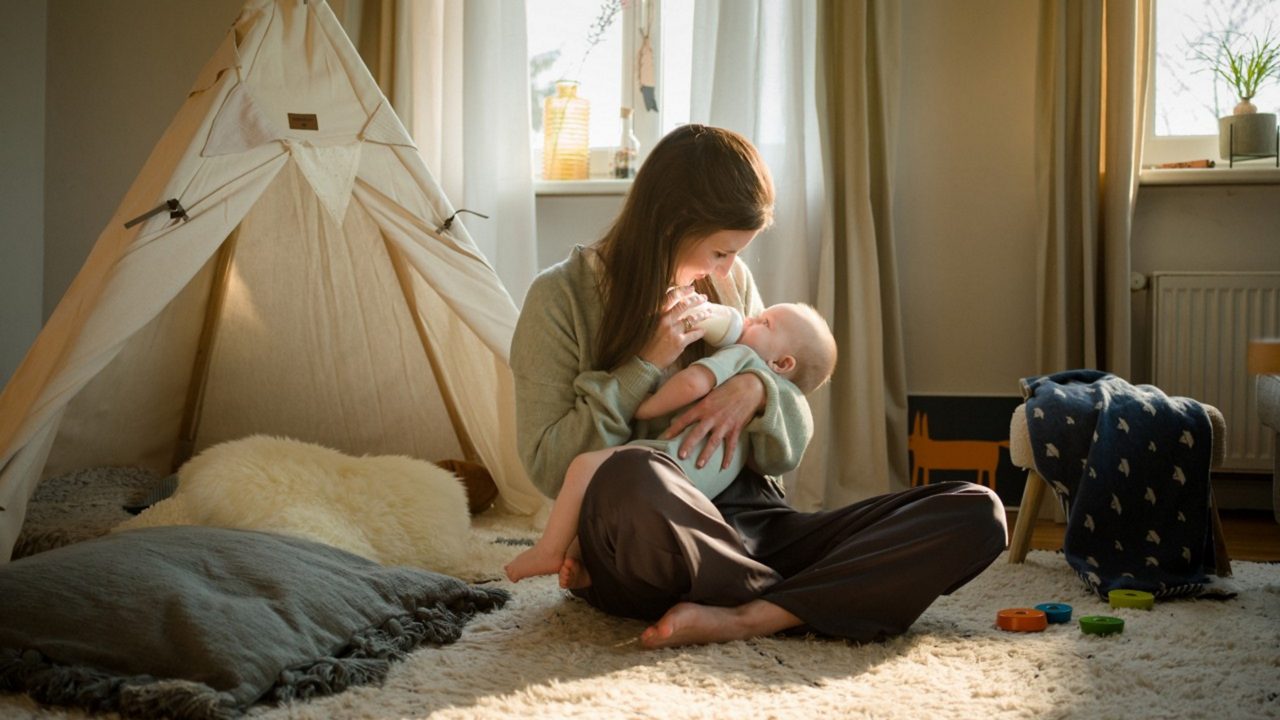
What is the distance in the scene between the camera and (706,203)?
5.75ft

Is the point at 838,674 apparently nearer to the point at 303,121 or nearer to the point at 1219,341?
the point at 303,121

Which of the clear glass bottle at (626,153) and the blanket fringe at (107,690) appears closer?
the blanket fringe at (107,690)

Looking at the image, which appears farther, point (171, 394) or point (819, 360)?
point (171, 394)

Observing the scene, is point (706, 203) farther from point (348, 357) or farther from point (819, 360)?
point (348, 357)

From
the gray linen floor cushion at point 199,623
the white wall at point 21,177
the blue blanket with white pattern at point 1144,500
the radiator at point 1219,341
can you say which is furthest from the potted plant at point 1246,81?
the white wall at point 21,177

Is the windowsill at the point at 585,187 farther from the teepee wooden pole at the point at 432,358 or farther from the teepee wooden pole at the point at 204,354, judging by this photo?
the teepee wooden pole at the point at 204,354

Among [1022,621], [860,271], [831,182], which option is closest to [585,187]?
[831,182]

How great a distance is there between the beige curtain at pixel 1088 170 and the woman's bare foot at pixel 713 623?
1.83m

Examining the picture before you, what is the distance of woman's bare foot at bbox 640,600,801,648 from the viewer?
1.57 meters

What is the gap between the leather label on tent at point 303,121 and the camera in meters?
2.68

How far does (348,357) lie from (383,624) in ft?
5.35

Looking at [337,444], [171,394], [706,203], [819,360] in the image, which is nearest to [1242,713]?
[819,360]

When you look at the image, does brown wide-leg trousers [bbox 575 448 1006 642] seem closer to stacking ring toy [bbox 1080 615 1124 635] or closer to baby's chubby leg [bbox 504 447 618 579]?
baby's chubby leg [bbox 504 447 618 579]

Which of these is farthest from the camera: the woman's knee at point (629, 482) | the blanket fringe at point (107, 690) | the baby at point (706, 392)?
the baby at point (706, 392)
